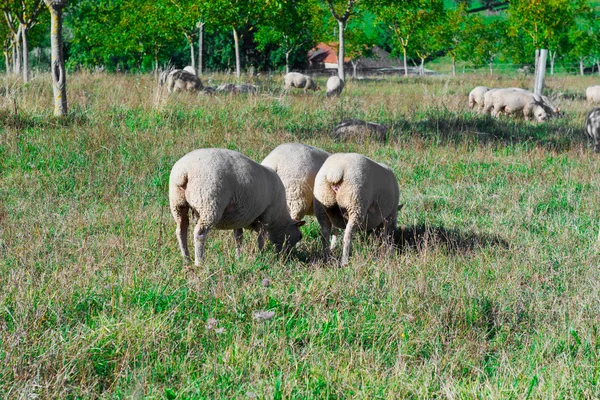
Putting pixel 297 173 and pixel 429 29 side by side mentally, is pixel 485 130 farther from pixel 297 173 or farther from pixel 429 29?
pixel 429 29

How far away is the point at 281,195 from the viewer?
5629 mm

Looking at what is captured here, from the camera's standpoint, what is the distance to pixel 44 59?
4497cm

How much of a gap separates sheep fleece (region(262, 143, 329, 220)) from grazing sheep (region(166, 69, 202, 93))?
A: 993 cm

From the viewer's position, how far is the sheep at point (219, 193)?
16.2ft

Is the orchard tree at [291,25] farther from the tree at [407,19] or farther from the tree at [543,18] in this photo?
the tree at [543,18]

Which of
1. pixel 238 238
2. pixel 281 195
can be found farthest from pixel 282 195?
pixel 238 238

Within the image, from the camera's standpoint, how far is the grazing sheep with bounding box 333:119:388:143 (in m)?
10.9

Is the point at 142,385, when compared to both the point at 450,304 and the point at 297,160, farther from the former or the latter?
the point at 297,160

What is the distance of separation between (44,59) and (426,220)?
43.6 meters

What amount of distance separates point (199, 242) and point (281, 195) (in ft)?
3.02

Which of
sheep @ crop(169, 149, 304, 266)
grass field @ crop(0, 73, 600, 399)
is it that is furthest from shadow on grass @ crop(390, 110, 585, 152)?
sheep @ crop(169, 149, 304, 266)

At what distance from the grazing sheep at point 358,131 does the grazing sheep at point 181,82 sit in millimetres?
5675

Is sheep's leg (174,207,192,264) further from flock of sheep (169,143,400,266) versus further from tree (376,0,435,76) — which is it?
tree (376,0,435,76)

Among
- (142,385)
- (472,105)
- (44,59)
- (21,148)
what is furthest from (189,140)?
(44,59)
